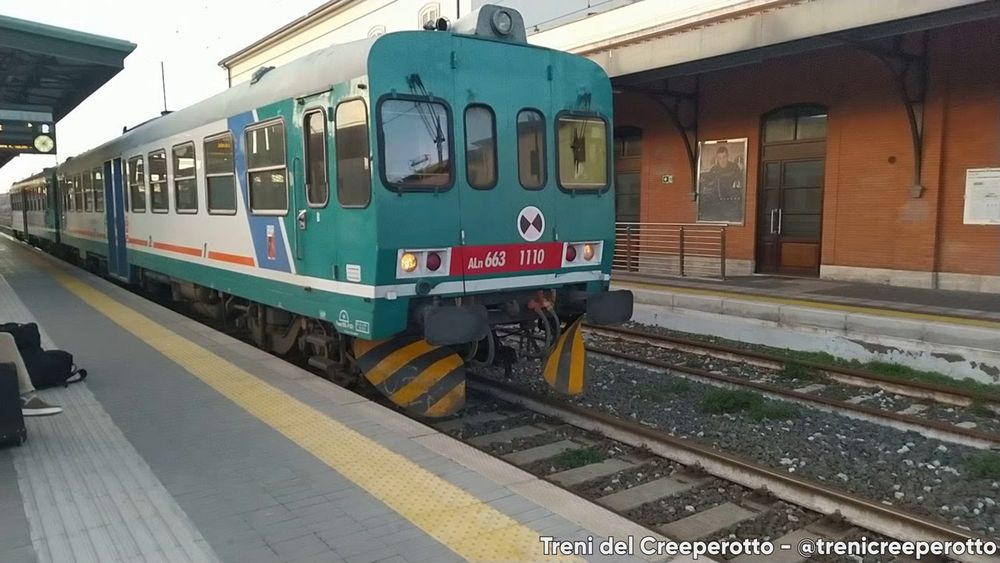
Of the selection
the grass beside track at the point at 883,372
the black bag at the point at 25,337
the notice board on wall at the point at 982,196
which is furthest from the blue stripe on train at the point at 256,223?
the notice board on wall at the point at 982,196

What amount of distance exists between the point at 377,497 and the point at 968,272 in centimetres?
1175

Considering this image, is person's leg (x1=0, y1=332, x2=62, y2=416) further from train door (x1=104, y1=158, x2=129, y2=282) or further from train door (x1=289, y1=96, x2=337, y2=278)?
train door (x1=104, y1=158, x2=129, y2=282)

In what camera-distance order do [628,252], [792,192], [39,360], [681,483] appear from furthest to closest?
[628,252] → [792,192] → [39,360] → [681,483]

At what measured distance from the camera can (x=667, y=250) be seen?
16953 mm

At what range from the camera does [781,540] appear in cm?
456

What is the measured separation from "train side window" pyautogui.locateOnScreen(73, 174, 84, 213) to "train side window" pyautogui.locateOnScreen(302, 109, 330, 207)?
514 inches

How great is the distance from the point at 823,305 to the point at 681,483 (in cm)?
632

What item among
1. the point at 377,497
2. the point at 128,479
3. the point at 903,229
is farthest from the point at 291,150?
the point at 903,229

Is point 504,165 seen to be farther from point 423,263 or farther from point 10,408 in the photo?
point 10,408

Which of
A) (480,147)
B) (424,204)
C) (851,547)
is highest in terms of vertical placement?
(480,147)

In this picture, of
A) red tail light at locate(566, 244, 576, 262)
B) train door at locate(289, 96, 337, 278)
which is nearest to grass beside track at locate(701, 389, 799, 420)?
A: red tail light at locate(566, 244, 576, 262)

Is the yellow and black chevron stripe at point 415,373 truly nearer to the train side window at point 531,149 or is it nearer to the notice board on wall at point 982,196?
the train side window at point 531,149

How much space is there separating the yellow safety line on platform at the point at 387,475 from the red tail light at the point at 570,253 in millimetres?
2670

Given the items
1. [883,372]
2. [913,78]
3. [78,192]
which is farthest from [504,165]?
[78,192]
